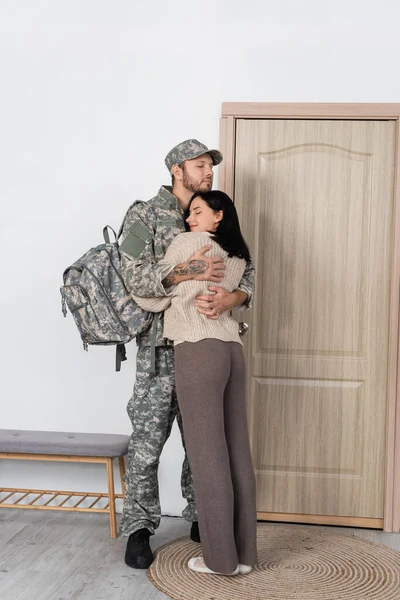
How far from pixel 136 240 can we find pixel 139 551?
47.7 inches

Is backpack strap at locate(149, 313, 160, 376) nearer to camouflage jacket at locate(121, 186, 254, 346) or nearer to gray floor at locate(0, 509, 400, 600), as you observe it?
camouflage jacket at locate(121, 186, 254, 346)

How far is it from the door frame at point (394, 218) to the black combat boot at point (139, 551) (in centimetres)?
122

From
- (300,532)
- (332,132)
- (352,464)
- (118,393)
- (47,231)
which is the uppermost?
(332,132)

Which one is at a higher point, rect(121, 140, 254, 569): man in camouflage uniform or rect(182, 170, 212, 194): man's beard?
rect(182, 170, 212, 194): man's beard

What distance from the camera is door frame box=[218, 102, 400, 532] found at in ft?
11.2

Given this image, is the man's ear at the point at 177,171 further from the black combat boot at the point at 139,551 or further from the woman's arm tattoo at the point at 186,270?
the black combat boot at the point at 139,551

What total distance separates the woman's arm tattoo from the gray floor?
1106 mm

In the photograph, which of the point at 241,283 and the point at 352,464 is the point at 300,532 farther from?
the point at 241,283

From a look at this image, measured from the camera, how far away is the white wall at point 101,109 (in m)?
3.45

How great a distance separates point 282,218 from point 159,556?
1631mm

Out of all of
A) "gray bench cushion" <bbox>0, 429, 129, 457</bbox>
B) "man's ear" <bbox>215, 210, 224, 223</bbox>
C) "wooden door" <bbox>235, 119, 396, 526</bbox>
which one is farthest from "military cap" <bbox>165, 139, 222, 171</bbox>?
"gray bench cushion" <bbox>0, 429, 129, 457</bbox>

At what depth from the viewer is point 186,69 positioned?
3496 mm

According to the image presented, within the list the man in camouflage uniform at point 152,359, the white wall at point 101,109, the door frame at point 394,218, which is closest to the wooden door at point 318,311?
the door frame at point 394,218

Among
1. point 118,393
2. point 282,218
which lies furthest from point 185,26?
point 118,393
